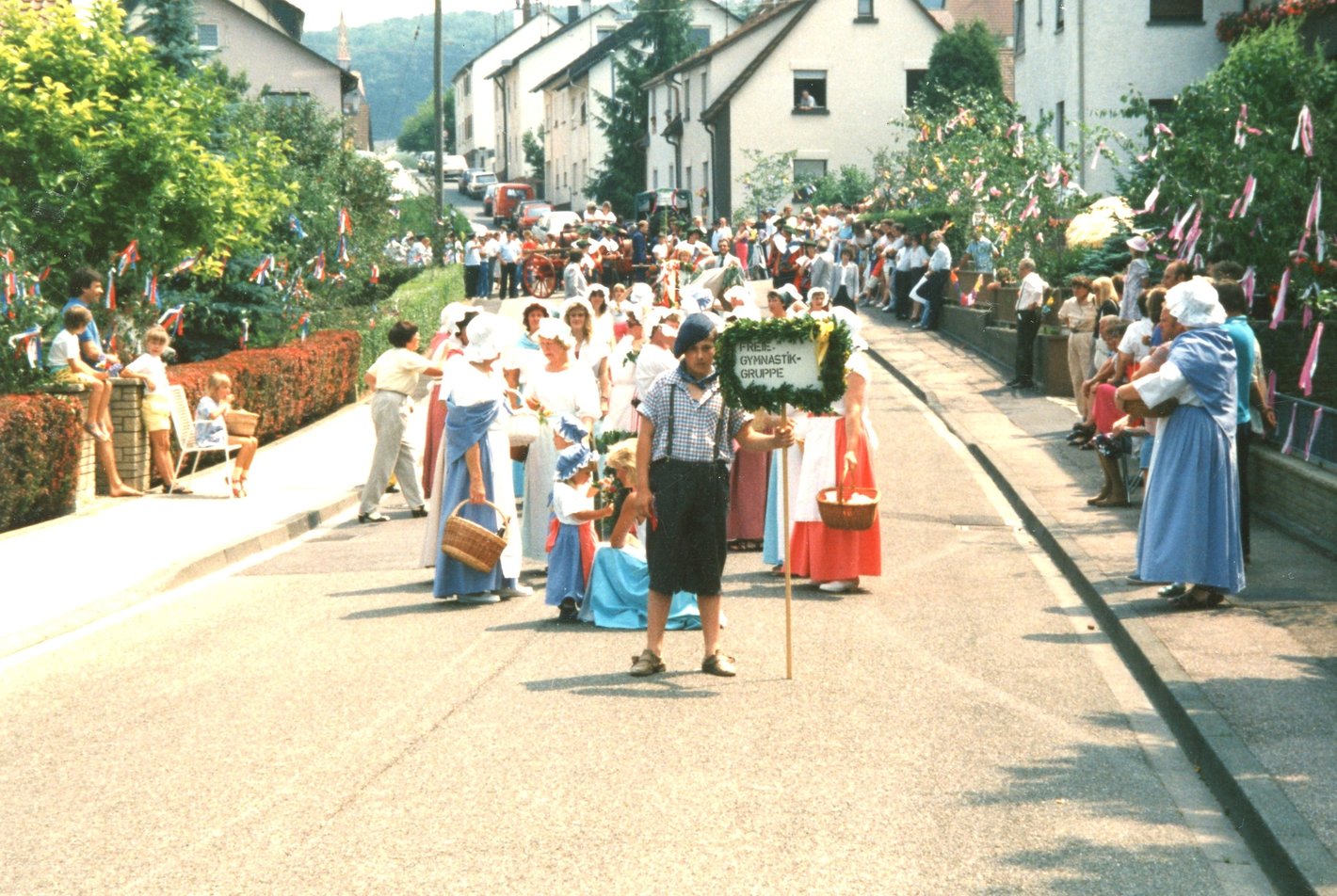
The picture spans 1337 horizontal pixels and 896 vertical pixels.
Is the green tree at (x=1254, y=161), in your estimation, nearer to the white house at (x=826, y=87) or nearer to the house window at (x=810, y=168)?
the house window at (x=810, y=168)

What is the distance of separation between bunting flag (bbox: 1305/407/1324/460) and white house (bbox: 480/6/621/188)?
96198 millimetres

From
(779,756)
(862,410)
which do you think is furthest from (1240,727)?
(862,410)

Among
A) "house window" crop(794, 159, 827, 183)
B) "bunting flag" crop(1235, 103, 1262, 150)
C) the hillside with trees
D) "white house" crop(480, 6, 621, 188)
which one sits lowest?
"bunting flag" crop(1235, 103, 1262, 150)

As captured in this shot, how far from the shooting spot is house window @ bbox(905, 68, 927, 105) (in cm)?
6631

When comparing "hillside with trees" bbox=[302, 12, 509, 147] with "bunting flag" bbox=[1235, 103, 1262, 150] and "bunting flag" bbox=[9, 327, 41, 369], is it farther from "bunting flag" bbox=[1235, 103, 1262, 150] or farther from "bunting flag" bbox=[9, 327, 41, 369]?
"bunting flag" bbox=[1235, 103, 1262, 150]

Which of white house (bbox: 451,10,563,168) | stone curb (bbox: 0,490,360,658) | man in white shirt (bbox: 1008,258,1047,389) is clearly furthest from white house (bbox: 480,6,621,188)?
stone curb (bbox: 0,490,360,658)

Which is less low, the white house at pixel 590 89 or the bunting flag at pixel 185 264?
the white house at pixel 590 89

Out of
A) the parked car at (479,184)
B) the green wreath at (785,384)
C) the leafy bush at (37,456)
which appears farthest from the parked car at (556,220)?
the green wreath at (785,384)

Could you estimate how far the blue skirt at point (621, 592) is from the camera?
11.0 metres

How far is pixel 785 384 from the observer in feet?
31.1

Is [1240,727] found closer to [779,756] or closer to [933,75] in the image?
[779,756]

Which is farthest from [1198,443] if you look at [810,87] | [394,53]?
[394,53]

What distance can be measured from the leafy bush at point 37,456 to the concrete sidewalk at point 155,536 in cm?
23

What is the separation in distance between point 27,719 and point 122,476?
10.3 m
